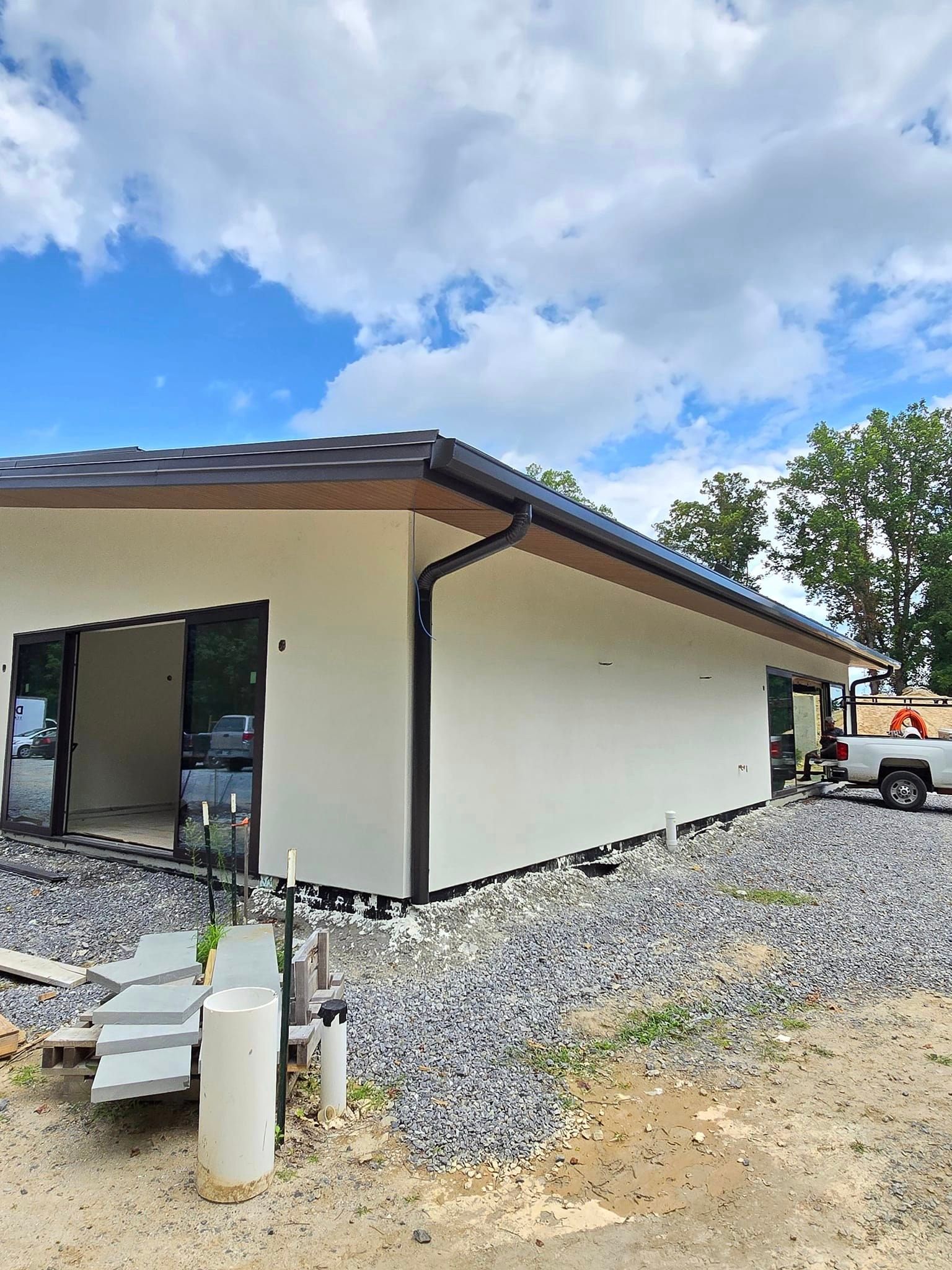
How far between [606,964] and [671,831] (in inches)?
140

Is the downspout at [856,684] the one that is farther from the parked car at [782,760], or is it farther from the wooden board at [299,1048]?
the wooden board at [299,1048]

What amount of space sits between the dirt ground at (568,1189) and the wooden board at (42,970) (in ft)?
2.89

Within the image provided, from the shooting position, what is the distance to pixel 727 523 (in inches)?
1185

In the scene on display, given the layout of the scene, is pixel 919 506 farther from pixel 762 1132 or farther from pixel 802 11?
pixel 762 1132

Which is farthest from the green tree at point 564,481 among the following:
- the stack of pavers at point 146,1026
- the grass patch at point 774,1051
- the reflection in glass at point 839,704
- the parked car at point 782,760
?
the stack of pavers at point 146,1026

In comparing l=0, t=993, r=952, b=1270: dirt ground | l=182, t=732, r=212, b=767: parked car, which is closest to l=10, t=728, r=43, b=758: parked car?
l=182, t=732, r=212, b=767: parked car

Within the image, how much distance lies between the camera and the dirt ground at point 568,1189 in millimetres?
1801

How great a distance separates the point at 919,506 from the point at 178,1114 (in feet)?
100

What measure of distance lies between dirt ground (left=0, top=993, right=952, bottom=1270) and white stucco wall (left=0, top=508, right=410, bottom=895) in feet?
6.65

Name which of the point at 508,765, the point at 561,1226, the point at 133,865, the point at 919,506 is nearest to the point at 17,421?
the point at 133,865

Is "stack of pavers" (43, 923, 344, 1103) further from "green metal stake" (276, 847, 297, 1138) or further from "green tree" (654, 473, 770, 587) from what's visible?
"green tree" (654, 473, 770, 587)

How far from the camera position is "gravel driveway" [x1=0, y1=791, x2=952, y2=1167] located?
2691 mm

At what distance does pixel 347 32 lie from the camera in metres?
6.32

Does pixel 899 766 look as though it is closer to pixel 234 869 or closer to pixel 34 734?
pixel 234 869
